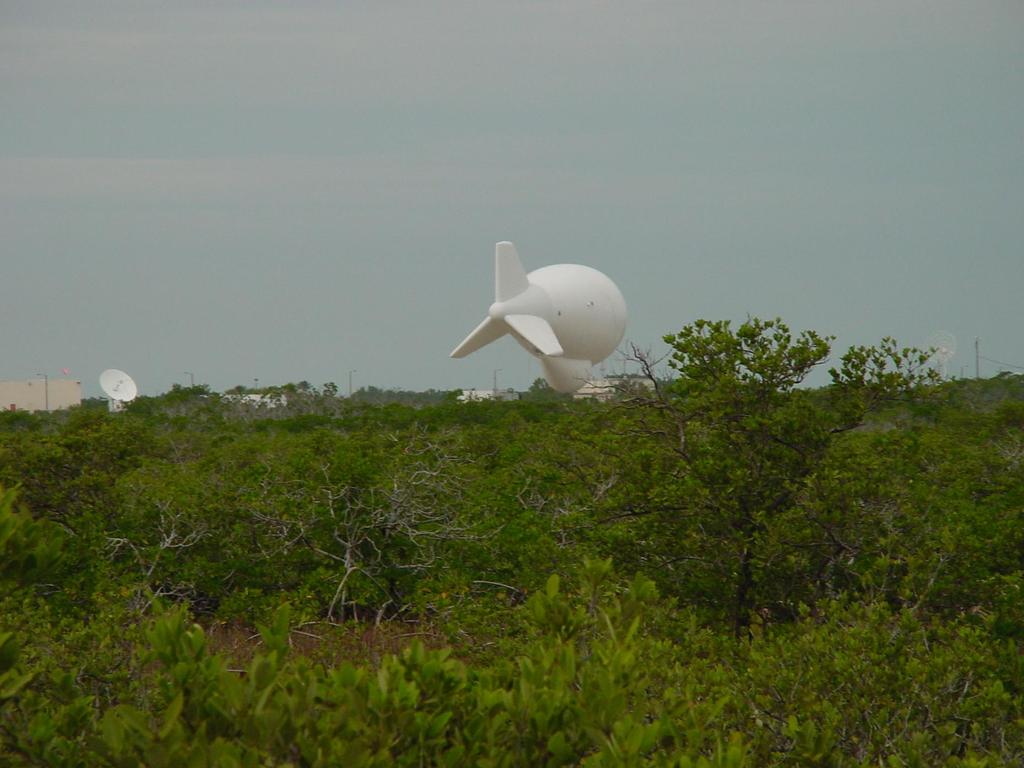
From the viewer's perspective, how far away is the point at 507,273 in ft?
Answer: 154

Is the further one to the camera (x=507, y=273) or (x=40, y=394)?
(x=40, y=394)

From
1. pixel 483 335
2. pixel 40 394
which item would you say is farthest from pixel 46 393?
pixel 483 335

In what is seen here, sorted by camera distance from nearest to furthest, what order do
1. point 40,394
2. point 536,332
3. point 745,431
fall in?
point 745,431
point 536,332
point 40,394

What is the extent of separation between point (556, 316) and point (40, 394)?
39487 mm

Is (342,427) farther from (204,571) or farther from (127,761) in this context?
(127,761)

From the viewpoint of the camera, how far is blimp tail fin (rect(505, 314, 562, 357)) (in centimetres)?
4534

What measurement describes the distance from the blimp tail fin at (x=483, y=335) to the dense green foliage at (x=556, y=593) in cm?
2578

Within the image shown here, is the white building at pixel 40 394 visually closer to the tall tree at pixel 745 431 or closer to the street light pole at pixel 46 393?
the street light pole at pixel 46 393

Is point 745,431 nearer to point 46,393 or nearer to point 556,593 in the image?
point 556,593

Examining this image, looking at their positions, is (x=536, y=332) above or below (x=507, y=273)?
below

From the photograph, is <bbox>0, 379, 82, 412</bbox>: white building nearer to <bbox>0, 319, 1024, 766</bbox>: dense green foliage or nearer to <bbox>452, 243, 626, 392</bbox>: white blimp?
<bbox>452, 243, 626, 392</bbox>: white blimp

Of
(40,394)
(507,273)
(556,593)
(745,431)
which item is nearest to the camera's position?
(556,593)

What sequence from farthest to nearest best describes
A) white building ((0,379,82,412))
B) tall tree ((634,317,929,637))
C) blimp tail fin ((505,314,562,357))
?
white building ((0,379,82,412)) < blimp tail fin ((505,314,562,357)) < tall tree ((634,317,929,637))

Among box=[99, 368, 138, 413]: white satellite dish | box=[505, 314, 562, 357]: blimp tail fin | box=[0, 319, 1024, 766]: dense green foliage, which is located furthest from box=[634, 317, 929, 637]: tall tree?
box=[99, 368, 138, 413]: white satellite dish
